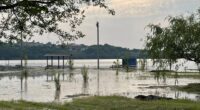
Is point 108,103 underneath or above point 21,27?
underneath

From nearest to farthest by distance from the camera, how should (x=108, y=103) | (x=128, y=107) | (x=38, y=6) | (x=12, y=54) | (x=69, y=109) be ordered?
(x=38, y=6)
(x=69, y=109)
(x=128, y=107)
(x=108, y=103)
(x=12, y=54)

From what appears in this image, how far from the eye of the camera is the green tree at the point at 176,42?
1806 inches

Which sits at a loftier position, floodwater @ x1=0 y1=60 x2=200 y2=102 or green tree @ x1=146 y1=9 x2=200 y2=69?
green tree @ x1=146 y1=9 x2=200 y2=69

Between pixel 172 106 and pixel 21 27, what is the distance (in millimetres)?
12079

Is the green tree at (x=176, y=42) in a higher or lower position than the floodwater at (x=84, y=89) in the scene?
higher

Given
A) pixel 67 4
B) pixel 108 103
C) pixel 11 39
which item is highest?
pixel 67 4

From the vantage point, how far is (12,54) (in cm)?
17112

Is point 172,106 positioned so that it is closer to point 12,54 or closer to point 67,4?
point 67,4

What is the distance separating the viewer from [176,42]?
46.6 meters

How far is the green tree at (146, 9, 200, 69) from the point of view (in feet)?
151

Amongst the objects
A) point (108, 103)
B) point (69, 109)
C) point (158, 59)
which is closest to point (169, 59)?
point (158, 59)

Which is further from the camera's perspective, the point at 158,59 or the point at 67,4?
the point at 158,59

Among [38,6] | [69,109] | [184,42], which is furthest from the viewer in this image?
[184,42]

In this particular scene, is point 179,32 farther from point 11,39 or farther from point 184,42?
point 11,39
